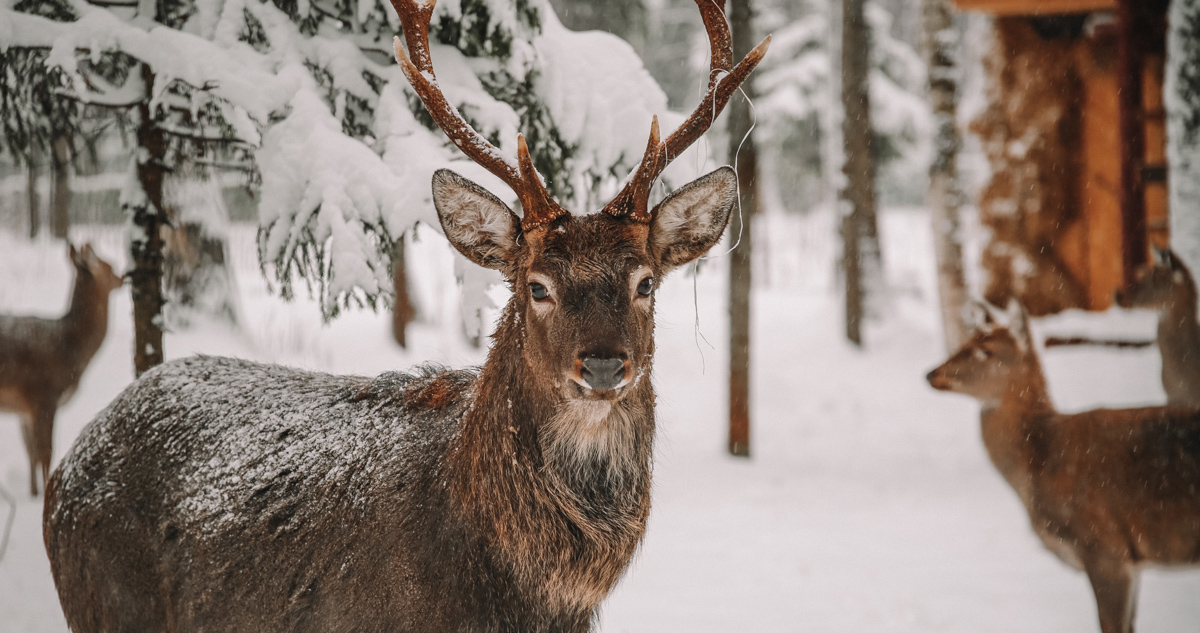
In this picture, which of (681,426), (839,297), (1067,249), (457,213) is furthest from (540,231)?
(839,297)

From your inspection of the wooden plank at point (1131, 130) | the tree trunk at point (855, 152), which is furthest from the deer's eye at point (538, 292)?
the tree trunk at point (855, 152)

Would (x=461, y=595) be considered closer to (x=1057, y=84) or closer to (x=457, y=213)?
(x=457, y=213)

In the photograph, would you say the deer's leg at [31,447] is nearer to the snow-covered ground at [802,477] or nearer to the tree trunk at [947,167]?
the snow-covered ground at [802,477]

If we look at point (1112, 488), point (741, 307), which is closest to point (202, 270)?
point (741, 307)

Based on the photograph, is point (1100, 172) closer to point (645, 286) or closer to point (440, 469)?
point (645, 286)

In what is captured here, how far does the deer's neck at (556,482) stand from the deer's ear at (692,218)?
510 mm

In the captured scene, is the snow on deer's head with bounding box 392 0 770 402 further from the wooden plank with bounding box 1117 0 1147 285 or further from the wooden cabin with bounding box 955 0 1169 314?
the wooden cabin with bounding box 955 0 1169 314

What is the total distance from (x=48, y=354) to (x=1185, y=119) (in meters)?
9.24

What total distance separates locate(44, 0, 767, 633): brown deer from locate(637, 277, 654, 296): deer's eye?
1 cm

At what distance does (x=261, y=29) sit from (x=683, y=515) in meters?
4.83

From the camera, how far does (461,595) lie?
101 inches

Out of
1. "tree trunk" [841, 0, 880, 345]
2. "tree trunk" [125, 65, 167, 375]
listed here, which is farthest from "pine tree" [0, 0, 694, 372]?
"tree trunk" [841, 0, 880, 345]

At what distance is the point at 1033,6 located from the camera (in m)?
8.30

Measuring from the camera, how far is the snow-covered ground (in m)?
5.02
